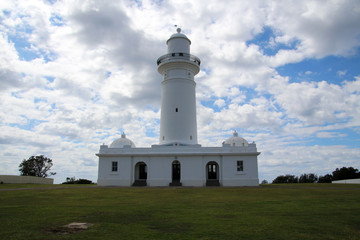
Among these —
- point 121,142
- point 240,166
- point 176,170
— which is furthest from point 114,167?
point 240,166

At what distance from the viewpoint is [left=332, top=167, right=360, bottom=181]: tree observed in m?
44.2

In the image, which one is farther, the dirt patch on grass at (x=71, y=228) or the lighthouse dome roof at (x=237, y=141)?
the lighthouse dome roof at (x=237, y=141)

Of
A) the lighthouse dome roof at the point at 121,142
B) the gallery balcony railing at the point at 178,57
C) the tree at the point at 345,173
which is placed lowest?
the tree at the point at 345,173

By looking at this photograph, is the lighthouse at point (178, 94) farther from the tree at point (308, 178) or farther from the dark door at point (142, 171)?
the tree at point (308, 178)

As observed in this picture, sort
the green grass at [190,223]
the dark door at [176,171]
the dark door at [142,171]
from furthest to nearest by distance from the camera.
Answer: the dark door at [142,171], the dark door at [176,171], the green grass at [190,223]

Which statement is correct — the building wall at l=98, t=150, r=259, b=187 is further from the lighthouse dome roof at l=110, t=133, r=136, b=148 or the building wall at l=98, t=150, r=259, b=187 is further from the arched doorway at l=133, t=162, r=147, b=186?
the lighthouse dome roof at l=110, t=133, r=136, b=148

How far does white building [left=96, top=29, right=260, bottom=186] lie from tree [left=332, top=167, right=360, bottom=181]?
2384cm

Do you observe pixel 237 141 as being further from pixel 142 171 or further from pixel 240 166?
pixel 142 171

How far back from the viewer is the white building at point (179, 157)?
96.1ft

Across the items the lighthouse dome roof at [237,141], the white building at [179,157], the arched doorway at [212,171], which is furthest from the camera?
the lighthouse dome roof at [237,141]

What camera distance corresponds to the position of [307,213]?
398 inches

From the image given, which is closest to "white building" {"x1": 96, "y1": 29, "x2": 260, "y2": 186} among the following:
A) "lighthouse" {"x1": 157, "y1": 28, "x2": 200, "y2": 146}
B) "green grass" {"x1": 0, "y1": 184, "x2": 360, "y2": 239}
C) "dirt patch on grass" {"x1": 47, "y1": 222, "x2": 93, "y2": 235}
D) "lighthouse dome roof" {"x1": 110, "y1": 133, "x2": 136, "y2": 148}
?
"lighthouse" {"x1": 157, "y1": 28, "x2": 200, "y2": 146}

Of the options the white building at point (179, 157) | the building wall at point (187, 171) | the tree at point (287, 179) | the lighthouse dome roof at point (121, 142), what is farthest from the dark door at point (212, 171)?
the tree at point (287, 179)

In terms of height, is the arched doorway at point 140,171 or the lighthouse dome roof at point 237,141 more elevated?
the lighthouse dome roof at point 237,141
